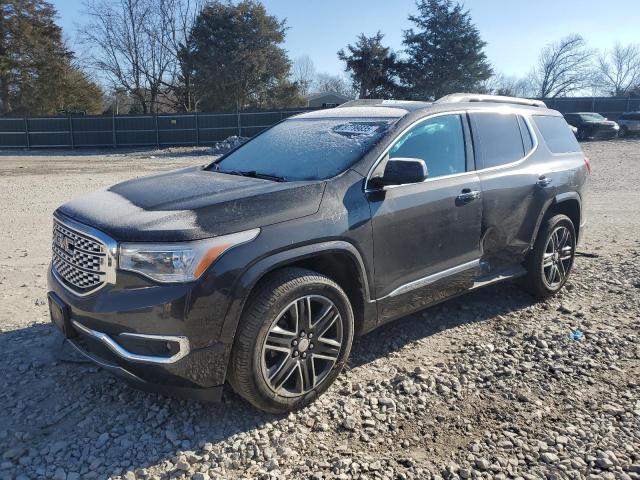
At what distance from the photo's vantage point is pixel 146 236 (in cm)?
277

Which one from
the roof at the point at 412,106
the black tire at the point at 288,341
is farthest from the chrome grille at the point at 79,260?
the roof at the point at 412,106

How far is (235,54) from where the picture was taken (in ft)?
126

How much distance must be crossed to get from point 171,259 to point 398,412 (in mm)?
1698

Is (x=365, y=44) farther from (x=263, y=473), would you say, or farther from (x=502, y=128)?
(x=263, y=473)

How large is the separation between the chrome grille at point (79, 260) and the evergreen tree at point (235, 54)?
37.8 metres

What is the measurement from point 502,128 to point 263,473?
3562mm

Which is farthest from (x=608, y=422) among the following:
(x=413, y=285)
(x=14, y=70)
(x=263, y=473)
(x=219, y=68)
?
(x=14, y=70)

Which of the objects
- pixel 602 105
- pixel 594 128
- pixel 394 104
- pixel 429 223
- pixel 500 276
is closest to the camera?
pixel 429 223

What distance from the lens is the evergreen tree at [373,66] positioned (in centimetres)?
4116

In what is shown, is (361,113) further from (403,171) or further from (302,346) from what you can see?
(302,346)

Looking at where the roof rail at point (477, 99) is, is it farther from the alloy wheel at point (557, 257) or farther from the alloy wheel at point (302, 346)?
the alloy wheel at point (302, 346)

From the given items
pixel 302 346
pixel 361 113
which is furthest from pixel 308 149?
pixel 302 346

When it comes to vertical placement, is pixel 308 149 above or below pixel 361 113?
below

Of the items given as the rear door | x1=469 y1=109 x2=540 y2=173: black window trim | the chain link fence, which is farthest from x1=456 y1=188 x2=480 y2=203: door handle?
the chain link fence
